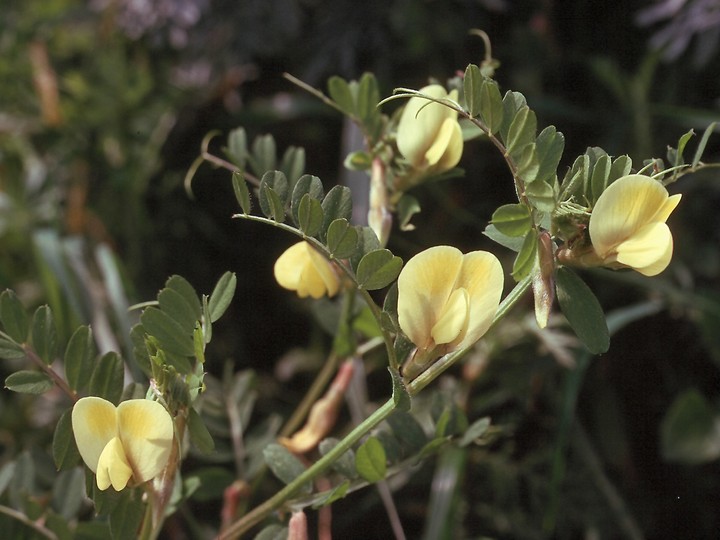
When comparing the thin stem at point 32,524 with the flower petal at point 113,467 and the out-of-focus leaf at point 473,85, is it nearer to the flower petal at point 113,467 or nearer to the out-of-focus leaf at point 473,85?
the flower petal at point 113,467

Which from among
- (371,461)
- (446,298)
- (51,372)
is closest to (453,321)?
(446,298)

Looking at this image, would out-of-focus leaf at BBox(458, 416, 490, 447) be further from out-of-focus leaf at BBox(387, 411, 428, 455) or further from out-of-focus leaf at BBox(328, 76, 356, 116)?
out-of-focus leaf at BBox(328, 76, 356, 116)

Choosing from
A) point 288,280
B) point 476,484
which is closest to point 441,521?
point 476,484

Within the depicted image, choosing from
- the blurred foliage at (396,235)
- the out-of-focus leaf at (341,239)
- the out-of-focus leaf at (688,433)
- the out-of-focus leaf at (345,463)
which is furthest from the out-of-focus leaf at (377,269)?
the out-of-focus leaf at (688,433)

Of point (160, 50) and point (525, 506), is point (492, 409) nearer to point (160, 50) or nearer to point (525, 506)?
point (525, 506)

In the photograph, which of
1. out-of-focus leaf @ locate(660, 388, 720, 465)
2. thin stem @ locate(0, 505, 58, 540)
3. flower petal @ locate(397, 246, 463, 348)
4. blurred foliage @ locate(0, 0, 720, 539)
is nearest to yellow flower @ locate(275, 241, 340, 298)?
flower petal @ locate(397, 246, 463, 348)

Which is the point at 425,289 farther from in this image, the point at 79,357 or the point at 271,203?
the point at 79,357
